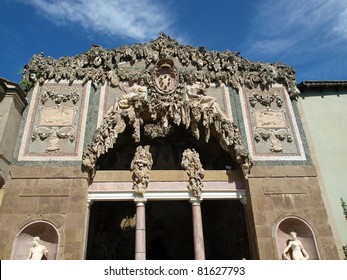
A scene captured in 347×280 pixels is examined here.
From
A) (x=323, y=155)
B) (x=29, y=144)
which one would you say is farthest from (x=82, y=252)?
(x=323, y=155)

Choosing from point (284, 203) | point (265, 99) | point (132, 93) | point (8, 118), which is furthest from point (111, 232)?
point (265, 99)

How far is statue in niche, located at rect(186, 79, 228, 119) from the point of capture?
13.0 metres

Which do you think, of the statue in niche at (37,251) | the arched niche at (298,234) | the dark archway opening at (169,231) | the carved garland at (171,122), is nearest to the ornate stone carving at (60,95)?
the carved garland at (171,122)

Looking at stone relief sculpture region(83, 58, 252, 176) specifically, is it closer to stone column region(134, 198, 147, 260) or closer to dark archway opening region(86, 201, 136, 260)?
stone column region(134, 198, 147, 260)

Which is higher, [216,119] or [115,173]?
[216,119]

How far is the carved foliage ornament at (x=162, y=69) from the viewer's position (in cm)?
1330

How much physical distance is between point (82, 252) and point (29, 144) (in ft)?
14.8

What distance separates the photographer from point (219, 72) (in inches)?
541

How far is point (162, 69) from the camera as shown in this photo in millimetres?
13680

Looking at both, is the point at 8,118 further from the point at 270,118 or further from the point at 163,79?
the point at 270,118

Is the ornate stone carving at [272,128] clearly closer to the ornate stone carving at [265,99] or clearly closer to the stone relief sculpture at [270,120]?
the stone relief sculpture at [270,120]

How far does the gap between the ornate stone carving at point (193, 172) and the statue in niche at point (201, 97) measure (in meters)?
2.04

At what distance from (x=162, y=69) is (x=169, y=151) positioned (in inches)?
161
